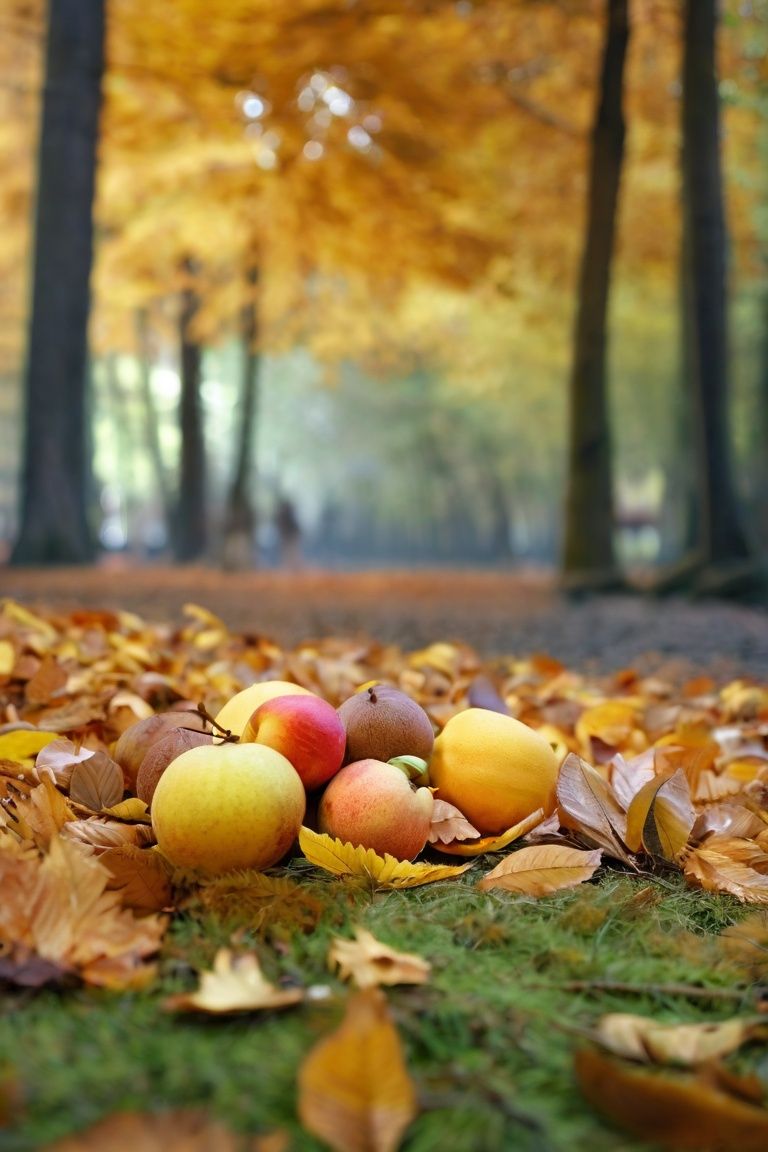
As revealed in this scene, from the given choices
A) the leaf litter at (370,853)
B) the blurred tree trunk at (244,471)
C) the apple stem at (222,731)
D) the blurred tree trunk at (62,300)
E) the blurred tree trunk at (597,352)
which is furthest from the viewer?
the blurred tree trunk at (244,471)

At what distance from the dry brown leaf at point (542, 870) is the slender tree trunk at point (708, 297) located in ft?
20.5

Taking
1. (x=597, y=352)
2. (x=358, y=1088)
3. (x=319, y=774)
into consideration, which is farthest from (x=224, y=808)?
(x=597, y=352)

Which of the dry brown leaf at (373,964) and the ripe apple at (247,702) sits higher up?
the ripe apple at (247,702)

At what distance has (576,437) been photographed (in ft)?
28.6

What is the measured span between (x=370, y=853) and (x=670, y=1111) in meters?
0.76

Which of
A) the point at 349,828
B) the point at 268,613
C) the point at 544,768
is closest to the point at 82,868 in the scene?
the point at 349,828

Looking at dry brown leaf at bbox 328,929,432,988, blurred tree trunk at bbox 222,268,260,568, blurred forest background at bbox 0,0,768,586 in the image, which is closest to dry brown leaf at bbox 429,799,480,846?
dry brown leaf at bbox 328,929,432,988

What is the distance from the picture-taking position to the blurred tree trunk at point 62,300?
752 centimetres

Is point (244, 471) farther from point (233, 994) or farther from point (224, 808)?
point (233, 994)

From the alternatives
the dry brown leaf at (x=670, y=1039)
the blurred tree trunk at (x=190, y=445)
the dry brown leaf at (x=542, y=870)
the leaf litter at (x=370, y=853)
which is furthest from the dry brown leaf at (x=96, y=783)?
the blurred tree trunk at (x=190, y=445)

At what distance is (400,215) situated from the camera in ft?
35.6

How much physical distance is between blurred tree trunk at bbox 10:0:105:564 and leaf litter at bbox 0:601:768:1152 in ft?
13.9

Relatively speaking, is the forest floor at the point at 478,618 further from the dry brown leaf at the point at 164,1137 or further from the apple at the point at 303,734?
the dry brown leaf at the point at 164,1137

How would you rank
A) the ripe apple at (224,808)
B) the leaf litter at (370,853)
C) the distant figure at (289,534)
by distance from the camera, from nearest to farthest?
1. the leaf litter at (370,853)
2. the ripe apple at (224,808)
3. the distant figure at (289,534)
